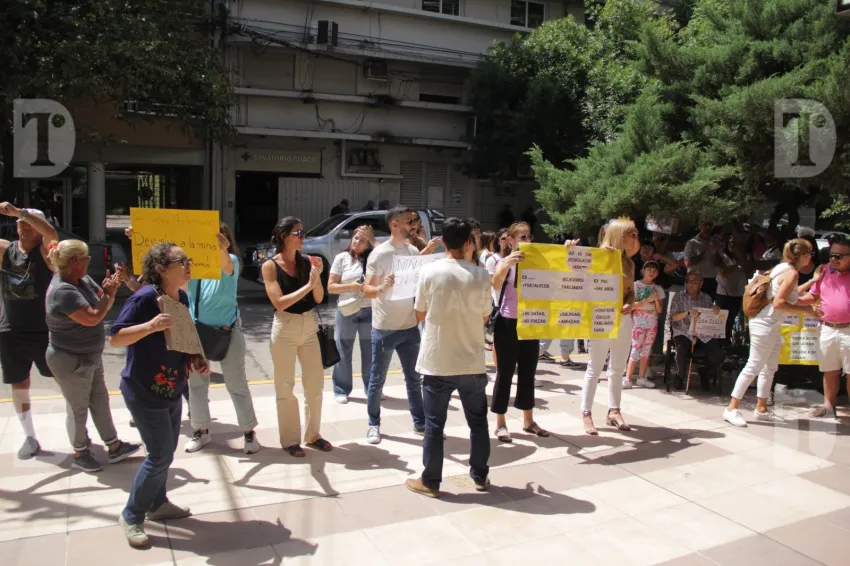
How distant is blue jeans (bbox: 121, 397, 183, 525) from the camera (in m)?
4.12

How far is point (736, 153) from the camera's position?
301 inches

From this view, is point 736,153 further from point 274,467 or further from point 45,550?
point 45,550

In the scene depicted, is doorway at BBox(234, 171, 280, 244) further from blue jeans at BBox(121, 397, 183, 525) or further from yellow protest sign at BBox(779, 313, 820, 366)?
blue jeans at BBox(121, 397, 183, 525)

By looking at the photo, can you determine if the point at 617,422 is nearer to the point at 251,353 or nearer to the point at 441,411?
the point at 441,411

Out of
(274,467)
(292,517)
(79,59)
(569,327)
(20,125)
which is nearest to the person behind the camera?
(292,517)

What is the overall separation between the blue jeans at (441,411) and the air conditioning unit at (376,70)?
19.6m

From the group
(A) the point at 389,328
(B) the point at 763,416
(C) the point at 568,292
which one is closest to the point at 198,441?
(A) the point at 389,328

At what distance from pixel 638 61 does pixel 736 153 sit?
1.92 m

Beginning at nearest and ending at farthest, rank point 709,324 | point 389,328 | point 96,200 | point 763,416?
1. point 389,328
2. point 763,416
3. point 709,324
4. point 96,200

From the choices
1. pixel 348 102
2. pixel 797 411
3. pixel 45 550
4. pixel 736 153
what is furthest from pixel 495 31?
pixel 45 550

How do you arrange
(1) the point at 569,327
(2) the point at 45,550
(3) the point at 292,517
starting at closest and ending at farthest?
1. (2) the point at 45,550
2. (3) the point at 292,517
3. (1) the point at 569,327

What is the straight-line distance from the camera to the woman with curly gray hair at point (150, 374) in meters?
4.08

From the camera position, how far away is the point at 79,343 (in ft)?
16.6

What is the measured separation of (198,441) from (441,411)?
2.11 metres
